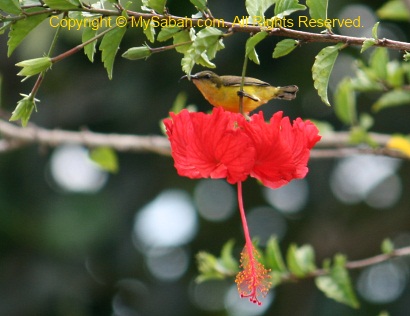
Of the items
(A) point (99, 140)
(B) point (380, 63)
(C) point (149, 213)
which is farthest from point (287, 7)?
(C) point (149, 213)

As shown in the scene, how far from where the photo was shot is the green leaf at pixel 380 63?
297 centimetres

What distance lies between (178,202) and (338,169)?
141cm

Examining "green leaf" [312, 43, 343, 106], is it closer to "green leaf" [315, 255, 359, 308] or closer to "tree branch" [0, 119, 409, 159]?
"green leaf" [315, 255, 359, 308]

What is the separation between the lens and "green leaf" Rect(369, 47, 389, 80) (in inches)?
117

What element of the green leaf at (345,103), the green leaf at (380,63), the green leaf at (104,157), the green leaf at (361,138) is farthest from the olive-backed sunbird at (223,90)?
the green leaf at (104,157)

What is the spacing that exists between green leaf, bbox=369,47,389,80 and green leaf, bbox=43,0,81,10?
1.56m

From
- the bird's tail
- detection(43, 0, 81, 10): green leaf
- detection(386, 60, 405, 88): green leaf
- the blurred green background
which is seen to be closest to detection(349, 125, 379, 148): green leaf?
detection(386, 60, 405, 88): green leaf

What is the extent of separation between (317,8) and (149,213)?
5.62 metres

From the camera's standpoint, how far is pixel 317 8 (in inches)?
68.6

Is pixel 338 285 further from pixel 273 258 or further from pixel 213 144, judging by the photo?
pixel 213 144

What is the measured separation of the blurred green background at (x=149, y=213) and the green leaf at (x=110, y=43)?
480 centimetres

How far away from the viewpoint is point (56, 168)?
24.0ft

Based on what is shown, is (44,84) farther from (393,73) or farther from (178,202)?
(393,73)

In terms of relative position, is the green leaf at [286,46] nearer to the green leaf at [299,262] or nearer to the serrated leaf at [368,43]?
the serrated leaf at [368,43]
